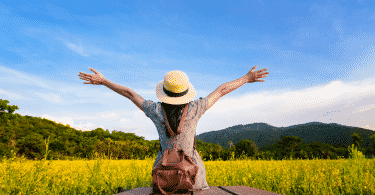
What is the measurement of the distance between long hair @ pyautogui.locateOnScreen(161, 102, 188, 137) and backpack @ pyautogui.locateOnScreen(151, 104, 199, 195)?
477mm

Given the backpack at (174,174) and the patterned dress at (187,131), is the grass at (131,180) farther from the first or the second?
the backpack at (174,174)

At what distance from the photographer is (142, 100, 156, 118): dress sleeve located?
2.94 m

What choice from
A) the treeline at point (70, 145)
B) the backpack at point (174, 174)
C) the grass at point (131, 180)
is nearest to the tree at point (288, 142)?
the treeline at point (70, 145)

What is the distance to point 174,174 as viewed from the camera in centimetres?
223

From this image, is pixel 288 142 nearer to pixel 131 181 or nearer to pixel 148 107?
pixel 131 181

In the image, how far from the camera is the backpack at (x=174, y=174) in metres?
2.23

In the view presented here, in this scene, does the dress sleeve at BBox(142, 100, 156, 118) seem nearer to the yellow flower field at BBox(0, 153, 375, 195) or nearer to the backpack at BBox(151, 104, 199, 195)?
the backpack at BBox(151, 104, 199, 195)

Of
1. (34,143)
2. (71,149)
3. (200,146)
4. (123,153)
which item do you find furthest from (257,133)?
(34,143)

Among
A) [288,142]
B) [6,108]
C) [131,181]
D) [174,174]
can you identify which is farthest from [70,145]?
[288,142]

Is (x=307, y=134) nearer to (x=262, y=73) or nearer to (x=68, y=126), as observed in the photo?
(x=68, y=126)

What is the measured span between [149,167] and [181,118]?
12.6 feet

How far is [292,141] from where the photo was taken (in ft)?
123

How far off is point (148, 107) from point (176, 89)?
543 millimetres

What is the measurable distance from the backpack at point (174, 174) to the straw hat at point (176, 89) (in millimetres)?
706
